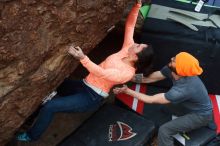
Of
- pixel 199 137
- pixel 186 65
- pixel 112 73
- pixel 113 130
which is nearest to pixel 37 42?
pixel 112 73

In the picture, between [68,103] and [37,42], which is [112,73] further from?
[37,42]

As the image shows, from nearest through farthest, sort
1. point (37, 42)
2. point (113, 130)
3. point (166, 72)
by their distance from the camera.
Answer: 1. point (37, 42)
2. point (113, 130)
3. point (166, 72)

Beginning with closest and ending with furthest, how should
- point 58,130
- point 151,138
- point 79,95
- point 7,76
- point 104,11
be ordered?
point 7,76, point 104,11, point 79,95, point 151,138, point 58,130

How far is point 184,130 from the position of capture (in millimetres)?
4828

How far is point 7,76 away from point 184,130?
6.99 feet

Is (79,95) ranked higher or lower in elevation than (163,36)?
lower

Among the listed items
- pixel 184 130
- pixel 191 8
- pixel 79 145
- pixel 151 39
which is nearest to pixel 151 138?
pixel 184 130

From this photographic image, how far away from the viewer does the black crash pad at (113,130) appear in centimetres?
472

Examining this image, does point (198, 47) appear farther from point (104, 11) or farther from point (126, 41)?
point (104, 11)

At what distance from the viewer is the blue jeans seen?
4.41 meters

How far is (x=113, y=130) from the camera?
4887 mm

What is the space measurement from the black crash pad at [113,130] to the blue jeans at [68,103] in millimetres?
336

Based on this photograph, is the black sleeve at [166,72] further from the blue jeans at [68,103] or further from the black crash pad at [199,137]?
the blue jeans at [68,103]

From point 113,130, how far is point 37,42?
63.5 inches
